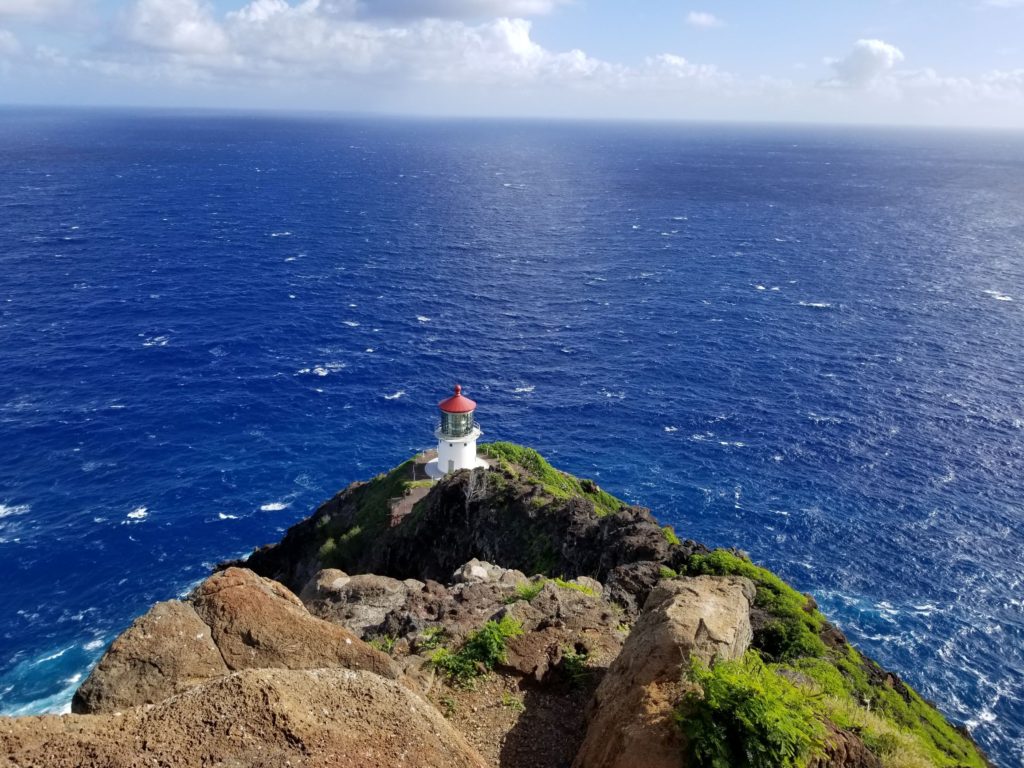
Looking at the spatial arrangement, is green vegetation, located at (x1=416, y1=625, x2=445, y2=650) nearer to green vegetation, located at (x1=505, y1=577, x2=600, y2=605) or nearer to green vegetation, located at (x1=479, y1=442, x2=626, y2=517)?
green vegetation, located at (x1=505, y1=577, x2=600, y2=605)

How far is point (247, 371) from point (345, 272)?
50.8 m

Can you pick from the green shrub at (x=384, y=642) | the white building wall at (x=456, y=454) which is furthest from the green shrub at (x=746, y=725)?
the white building wall at (x=456, y=454)

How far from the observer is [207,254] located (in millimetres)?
154625

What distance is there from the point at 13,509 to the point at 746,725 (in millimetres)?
76039

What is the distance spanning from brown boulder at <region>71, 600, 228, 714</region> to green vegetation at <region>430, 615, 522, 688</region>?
785 cm

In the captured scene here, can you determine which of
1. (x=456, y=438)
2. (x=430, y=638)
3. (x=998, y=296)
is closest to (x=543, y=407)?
(x=456, y=438)

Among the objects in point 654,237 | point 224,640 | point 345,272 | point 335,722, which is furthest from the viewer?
point 654,237

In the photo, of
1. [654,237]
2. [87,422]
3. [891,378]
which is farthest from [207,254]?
[891,378]

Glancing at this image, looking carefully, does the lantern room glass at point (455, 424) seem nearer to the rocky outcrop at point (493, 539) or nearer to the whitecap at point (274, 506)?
the rocky outcrop at point (493, 539)

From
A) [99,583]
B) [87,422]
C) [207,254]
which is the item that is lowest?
[99,583]

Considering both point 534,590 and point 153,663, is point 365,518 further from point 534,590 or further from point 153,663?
point 153,663

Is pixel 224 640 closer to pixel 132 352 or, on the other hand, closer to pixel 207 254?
pixel 132 352

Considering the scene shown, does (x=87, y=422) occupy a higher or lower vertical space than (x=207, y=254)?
→ lower

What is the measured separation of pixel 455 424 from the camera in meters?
61.7
